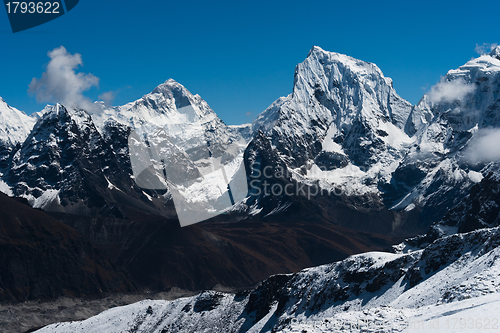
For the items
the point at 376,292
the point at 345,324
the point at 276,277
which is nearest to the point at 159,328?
the point at 276,277

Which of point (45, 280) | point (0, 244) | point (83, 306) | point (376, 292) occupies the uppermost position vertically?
point (0, 244)

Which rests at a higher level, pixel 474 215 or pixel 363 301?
pixel 474 215

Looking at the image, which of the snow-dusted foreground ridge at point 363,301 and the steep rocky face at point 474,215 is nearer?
the snow-dusted foreground ridge at point 363,301

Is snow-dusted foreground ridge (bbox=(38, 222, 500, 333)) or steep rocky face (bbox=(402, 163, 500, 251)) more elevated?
steep rocky face (bbox=(402, 163, 500, 251))

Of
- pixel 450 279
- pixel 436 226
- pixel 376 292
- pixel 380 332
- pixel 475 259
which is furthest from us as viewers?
pixel 436 226

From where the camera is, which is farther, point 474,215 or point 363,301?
point 474,215

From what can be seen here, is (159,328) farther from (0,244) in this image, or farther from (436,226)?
(0,244)

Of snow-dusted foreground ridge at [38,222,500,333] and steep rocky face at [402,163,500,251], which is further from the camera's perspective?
steep rocky face at [402,163,500,251]

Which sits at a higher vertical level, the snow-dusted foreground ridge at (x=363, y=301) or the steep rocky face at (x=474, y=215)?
the steep rocky face at (x=474, y=215)
